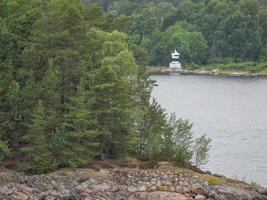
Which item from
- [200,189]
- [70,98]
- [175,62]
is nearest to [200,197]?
[200,189]

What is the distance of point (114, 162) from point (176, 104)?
2513 inches

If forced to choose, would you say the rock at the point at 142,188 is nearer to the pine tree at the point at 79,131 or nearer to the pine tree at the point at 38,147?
the pine tree at the point at 79,131

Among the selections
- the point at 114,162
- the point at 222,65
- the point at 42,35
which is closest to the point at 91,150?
the point at 114,162

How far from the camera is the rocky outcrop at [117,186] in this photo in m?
53.5

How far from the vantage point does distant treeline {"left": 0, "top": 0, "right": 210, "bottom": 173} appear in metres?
58.1

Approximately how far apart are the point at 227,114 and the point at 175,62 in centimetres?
8144

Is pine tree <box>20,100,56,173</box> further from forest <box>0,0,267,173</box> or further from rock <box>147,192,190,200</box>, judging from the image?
rock <box>147,192,190,200</box>

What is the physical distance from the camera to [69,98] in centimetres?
5922

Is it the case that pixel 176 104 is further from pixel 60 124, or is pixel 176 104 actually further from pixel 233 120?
pixel 60 124

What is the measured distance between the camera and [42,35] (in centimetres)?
6091

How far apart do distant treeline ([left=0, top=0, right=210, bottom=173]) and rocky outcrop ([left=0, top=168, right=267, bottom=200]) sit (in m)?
1.91

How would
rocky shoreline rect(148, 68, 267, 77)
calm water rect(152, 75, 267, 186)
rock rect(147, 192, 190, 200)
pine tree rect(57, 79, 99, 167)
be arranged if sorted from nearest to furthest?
1. rock rect(147, 192, 190, 200)
2. pine tree rect(57, 79, 99, 167)
3. calm water rect(152, 75, 267, 186)
4. rocky shoreline rect(148, 68, 267, 77)

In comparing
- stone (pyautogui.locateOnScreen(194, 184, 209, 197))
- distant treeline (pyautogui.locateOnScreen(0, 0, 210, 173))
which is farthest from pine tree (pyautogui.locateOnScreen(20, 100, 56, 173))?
stone (pyautogui.locateOnScreen(194, 184, 209, 197))

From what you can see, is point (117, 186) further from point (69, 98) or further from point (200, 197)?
point (69, 98)
